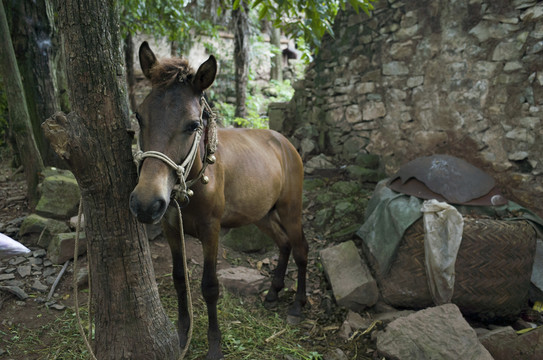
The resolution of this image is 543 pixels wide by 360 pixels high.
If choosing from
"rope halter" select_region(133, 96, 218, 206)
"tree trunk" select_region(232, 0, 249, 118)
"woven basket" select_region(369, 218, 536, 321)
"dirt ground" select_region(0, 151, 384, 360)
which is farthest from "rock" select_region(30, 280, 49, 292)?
"tree trunk" select_region(232, 0, 249, 118)

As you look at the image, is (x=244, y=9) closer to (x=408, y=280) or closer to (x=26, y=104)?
(x=26, y=104)

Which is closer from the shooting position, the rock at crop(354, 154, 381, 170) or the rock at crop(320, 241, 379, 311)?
the rock at crop(320, 241, 379, 311)

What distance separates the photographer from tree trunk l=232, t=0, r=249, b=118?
326 inches

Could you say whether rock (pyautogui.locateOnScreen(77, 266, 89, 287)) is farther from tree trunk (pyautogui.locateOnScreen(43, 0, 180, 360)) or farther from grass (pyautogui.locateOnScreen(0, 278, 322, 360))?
tree trunk (pyautogui.locateOnScreen(43, 0, 180, 360))

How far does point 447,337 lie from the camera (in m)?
2.66

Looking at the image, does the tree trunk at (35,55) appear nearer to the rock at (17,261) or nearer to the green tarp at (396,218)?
the rock at (17,261)

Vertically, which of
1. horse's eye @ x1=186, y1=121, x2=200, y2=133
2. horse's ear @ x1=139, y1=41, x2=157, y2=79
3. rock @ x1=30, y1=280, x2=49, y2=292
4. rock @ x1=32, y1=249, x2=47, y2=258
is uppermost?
horse's ear @ x1=139, y1=41, x2=157, y2=79

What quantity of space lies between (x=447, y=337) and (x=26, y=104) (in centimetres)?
519

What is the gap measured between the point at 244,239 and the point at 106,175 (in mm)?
3018

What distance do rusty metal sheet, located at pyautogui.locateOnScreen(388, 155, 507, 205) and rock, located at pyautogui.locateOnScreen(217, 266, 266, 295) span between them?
72.0 inches

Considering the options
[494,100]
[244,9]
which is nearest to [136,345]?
[494,100]

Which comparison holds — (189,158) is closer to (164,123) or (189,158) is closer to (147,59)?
(164,123)

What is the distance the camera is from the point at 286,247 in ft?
12.7

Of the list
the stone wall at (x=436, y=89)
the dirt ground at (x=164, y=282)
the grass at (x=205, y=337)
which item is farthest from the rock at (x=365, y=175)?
the grass at (x=205, y=337)
